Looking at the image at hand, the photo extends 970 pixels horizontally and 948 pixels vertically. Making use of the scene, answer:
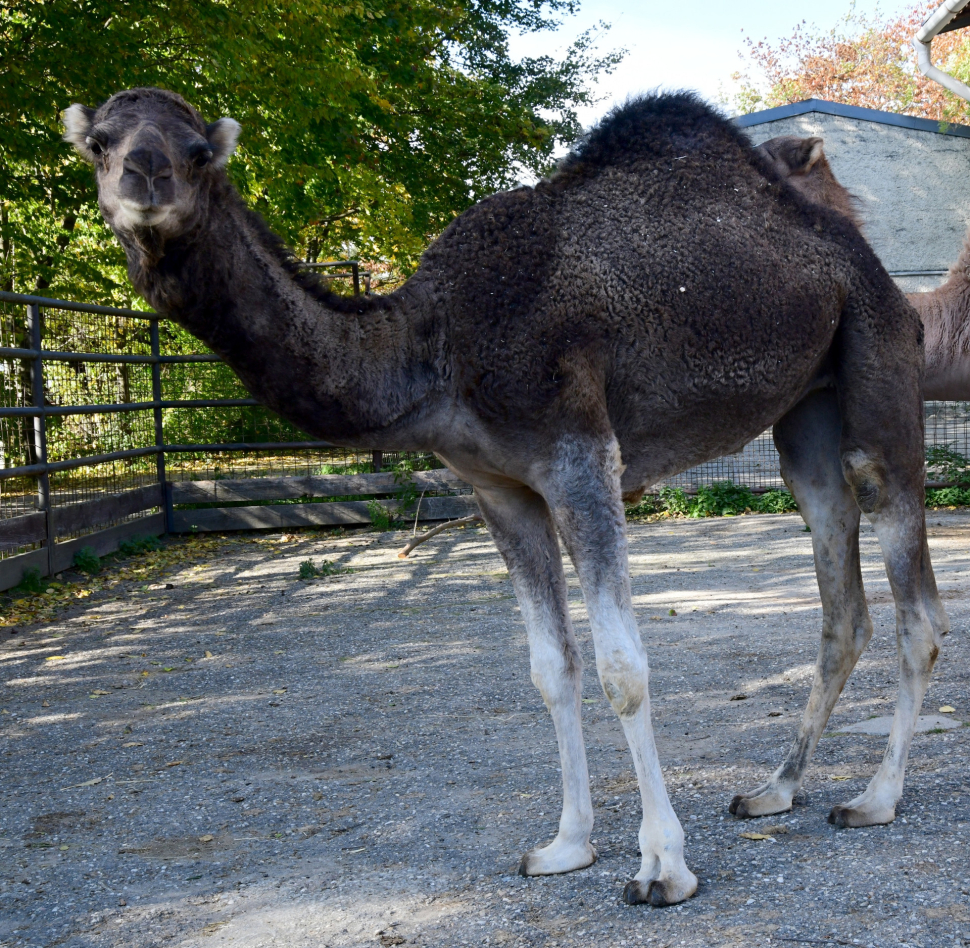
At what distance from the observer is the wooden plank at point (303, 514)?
11898 millimetres

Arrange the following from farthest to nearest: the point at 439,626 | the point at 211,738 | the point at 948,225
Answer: the point at 948,225 → the point at 439,626 → the point at 211,738

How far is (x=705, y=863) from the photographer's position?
10.9ft

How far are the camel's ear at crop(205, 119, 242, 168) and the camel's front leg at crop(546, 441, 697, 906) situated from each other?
1289mm

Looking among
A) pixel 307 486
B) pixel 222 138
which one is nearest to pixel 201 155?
pixel 222 138

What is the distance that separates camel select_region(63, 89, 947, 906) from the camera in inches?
120

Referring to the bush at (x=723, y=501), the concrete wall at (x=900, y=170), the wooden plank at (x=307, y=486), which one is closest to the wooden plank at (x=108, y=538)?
the wooden plank at (x=307, y=486)

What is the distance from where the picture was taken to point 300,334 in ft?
10.4

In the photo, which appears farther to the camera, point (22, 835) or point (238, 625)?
point (238, 625)

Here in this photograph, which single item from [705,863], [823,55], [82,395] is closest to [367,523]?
[82,395]

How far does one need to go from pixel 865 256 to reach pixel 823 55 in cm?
3868

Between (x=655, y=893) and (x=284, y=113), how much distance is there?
8173mm

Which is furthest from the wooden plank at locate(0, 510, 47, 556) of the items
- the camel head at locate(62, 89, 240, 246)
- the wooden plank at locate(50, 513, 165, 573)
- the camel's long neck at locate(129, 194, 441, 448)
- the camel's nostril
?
the camel's nostril

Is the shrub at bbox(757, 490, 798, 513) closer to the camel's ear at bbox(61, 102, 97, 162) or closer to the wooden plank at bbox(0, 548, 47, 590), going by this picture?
the wooden plank at bbox(0, 548, 47, 590)

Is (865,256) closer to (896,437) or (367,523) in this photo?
(896,437)
